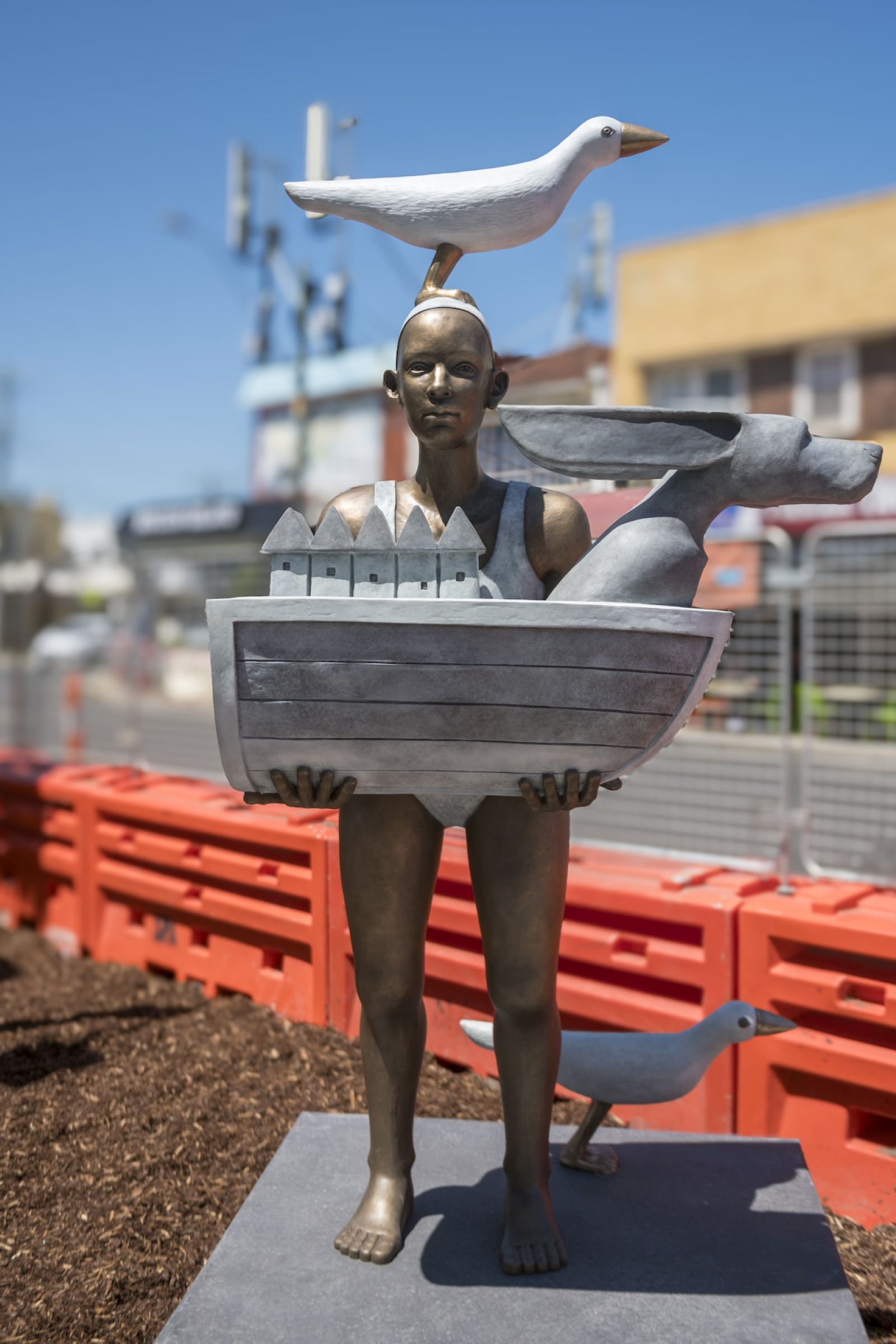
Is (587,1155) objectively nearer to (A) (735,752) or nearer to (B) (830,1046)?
(B) (830,1046)

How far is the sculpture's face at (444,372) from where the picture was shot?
231 cm

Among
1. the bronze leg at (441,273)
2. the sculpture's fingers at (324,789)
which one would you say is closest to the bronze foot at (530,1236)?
the sculpture's fingers at (324,789)

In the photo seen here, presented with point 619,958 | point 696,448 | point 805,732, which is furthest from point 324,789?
point 805,732

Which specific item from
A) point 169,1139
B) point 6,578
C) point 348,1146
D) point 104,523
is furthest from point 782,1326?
point 104,523

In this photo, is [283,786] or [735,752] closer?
[283,786]

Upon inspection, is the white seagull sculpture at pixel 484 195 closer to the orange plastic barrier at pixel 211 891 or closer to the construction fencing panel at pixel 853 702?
the orange plastic barrier at pixel 211 891

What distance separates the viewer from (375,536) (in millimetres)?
2010

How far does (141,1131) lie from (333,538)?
227 centimetres

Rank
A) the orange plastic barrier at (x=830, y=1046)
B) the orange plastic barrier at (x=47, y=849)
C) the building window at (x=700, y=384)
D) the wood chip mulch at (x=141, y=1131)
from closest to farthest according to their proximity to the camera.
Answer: the wood chip mulch at (x=141, y=1131) < the orange plastic barrier at (x=830, y=1046) < the orange plastic barrier at (x=47, y=849) < the building window at (x=700, y=384)

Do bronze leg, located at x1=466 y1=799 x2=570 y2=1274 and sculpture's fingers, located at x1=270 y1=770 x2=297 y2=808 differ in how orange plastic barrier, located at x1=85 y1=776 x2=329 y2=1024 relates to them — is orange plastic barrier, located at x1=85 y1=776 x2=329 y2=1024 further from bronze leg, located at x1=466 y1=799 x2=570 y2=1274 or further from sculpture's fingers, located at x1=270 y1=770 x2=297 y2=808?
sculpture's fingers, located at x1=270 y1=770 x2=297 y2=808

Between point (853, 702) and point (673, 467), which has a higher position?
point (673, 467)

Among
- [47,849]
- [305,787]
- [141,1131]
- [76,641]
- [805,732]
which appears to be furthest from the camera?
[76,641]

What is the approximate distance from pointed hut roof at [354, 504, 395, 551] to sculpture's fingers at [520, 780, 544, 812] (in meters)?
0.53

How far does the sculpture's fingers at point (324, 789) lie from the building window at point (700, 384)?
59.7ft
